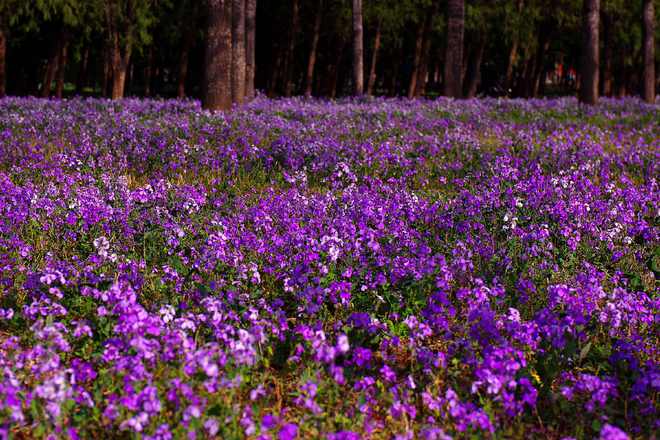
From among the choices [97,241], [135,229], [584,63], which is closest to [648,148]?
[584,63]

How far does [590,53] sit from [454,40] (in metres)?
4.26

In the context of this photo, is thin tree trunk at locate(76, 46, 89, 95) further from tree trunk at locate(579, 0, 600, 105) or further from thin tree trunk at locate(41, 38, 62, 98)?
tree trunk at locate(579, 0, 600, 105)

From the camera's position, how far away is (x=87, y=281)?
514 cm

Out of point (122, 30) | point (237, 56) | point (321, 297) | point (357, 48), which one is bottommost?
point (321, 297)

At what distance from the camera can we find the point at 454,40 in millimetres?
22906

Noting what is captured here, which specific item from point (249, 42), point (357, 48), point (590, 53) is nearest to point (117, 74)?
point (249, 42)

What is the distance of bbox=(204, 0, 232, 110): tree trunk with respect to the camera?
16127 millimetres

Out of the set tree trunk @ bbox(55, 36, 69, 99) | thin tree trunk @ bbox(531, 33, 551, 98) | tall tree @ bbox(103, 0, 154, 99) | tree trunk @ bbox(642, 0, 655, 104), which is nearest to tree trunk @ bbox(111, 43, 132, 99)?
tall tree @ bbox(103, 0, 154, 99)

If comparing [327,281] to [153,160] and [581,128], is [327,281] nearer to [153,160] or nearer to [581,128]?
[153,160]

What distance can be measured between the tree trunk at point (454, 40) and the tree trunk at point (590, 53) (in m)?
3.90

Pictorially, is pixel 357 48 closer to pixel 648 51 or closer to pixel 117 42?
pixel 117 42

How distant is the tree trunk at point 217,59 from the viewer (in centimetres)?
1613

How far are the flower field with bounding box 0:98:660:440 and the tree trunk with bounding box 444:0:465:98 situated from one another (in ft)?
42.3

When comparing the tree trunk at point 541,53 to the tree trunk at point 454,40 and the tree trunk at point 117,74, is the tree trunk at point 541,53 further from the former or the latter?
the tree trunk at point 117,74
